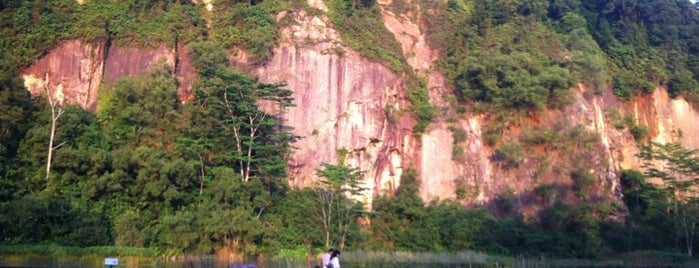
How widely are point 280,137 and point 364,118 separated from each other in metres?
6.65

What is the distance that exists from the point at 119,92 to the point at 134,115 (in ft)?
6.40

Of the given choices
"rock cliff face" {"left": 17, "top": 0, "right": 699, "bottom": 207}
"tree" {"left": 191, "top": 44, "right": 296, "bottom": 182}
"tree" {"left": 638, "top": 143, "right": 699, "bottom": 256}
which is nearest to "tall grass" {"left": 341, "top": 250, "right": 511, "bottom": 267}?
"tree" {"left": 191, "top": 44, "right": 296, "bottom": 182}

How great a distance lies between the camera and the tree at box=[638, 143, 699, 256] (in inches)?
1357

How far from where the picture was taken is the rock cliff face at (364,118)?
33244mm

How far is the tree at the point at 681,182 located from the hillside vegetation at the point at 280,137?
0.49 feet

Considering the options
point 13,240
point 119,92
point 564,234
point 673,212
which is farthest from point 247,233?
point 673,212

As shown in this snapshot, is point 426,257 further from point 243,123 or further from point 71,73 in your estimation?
point 71,73

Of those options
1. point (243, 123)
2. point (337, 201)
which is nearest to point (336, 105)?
point (337, 201)

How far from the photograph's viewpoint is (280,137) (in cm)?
3106

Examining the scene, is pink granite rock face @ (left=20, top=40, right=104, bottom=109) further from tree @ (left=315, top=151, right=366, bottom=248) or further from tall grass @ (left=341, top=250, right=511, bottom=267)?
tall grass @ (left=341, top=250, right=511, bottom=267)

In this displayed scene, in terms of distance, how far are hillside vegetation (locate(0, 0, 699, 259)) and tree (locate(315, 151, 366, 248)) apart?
121 millimetres

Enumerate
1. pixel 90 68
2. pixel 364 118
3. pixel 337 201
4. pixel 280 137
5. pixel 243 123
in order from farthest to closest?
pixel 364 118
pixel 90 68
pixel 280 137
pixel 337 201
pixel 243 123

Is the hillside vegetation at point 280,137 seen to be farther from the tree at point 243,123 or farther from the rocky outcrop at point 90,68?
the rocky outcrop at point 90,68

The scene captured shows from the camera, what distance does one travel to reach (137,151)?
88.5 feet
